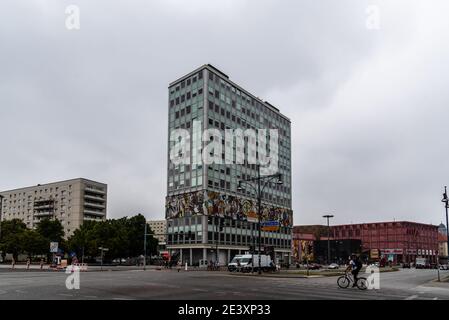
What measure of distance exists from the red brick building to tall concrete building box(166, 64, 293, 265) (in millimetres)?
64794

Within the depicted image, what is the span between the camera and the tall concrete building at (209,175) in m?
90.7

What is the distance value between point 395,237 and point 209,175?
92320 mm

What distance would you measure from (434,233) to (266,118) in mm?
104133

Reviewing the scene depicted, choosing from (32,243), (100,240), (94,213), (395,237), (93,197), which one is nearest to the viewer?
(100,240)

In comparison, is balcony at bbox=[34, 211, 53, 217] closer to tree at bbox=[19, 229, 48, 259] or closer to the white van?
tree at bbox=[19, 229, 48, 259]

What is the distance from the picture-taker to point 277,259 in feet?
372

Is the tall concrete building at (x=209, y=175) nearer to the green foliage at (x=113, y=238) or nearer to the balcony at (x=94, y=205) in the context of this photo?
the green foliage at (x=113, y=238)

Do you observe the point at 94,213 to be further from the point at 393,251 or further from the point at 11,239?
the point at 393,251

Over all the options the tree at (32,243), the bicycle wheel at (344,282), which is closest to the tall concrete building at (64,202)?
the tree at (32,243)

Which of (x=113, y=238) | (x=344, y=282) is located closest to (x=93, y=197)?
(x=113, y=238)

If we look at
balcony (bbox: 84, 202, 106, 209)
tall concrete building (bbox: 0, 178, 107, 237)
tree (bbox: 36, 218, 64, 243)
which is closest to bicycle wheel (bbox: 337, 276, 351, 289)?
tree (bbox: 36, 218, 64, 243)

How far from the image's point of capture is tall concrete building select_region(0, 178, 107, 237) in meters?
145

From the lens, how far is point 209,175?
301 feet

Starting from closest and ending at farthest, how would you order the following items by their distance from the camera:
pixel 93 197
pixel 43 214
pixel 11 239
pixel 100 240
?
pixel 100 240 → pixel 11 239 → pixel 93 197 → pixel 43 214
